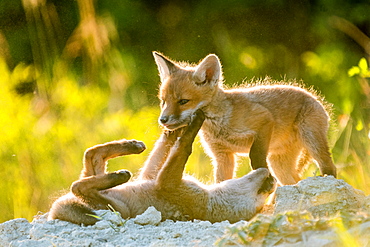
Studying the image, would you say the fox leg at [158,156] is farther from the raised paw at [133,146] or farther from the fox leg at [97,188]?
the fox leg at [97,188]

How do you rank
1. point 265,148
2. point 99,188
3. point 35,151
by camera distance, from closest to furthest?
point 99,188
point 265,148
point 35,151

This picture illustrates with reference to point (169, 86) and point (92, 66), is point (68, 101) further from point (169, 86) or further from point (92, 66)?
point (169, 86)

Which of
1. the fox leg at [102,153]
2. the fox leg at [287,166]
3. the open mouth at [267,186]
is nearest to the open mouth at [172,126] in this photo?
the fox leg at [102,153]

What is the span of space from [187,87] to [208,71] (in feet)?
0.97

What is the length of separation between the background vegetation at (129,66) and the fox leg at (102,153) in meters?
1.05

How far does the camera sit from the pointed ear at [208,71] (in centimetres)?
482

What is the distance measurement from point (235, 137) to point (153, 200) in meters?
1.25

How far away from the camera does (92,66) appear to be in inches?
283

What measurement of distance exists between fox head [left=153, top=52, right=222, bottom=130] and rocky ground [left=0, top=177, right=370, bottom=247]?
121 centimetres

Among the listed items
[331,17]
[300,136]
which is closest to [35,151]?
[300,136]

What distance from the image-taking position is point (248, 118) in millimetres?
4750

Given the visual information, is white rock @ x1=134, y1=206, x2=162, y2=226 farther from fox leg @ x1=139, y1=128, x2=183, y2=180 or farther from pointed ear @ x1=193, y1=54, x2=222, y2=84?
pointed ear @ x1=193, y1=54, x2=222, y2=84

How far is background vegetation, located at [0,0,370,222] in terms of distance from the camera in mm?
5527

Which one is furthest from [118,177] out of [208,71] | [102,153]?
[208,71]
